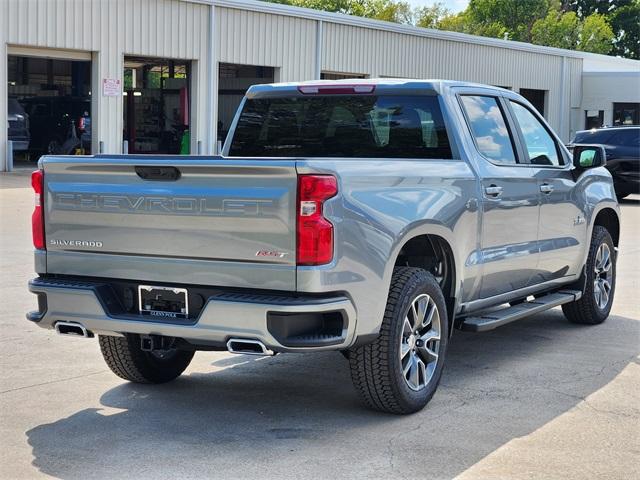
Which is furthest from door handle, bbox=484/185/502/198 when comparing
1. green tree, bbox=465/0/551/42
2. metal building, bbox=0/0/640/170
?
green tree, bbox=465/0/551/42

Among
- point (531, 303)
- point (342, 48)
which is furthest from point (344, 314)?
point (342, 48)

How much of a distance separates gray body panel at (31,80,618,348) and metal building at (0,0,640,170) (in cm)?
2073

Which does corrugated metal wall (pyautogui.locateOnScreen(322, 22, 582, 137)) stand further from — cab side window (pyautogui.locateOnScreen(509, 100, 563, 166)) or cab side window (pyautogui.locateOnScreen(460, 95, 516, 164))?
cab side window (pyautogui.locateOnScreen(460, 95, 516, 164))

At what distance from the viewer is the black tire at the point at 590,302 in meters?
8.50

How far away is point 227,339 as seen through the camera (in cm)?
525

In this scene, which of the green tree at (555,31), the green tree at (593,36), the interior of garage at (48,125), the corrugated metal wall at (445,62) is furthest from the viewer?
the green tree at (593,36)

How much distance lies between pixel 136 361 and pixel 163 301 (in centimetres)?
101

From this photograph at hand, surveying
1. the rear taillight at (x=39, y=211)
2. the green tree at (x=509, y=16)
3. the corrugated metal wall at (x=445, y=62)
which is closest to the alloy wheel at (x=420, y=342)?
the rear taillight at (x=39, y=211)

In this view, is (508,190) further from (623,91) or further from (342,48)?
(623,91)

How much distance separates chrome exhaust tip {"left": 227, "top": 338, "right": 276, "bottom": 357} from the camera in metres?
5.20

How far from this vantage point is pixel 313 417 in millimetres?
5824

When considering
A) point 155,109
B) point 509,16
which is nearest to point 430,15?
point 509,16

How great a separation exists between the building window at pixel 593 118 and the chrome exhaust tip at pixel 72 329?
41.6m

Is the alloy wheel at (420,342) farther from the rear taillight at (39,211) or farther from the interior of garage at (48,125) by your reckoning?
the interior of garage at (48,125)
